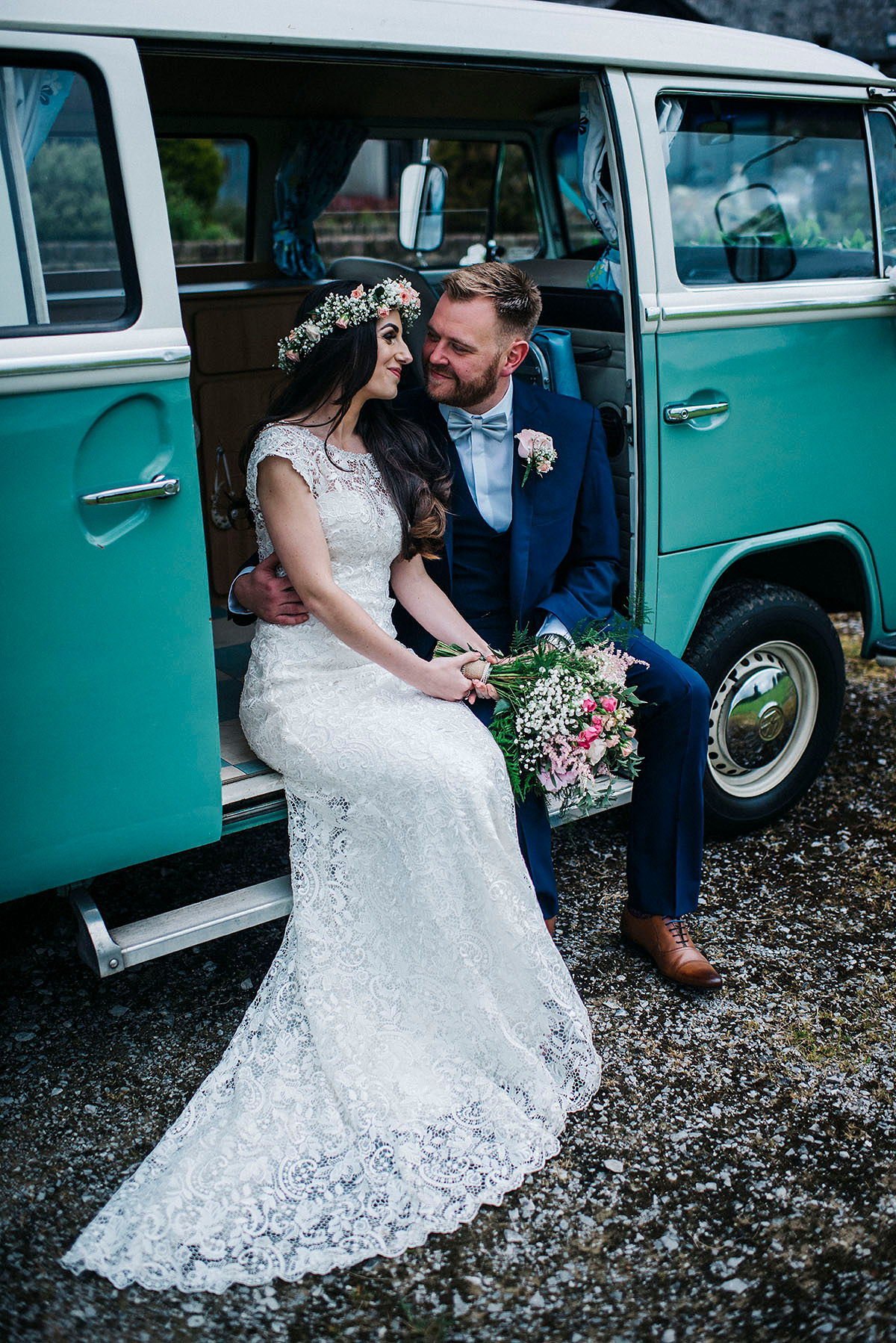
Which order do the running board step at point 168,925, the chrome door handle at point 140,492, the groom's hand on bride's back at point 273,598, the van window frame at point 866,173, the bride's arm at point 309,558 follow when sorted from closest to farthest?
the chrome door handle at point 140,492, the running board step at point 168,925, the bride's arm at point 309,558, the groom's hand on bride's back at point 273,598, the van window frame at point 866,173

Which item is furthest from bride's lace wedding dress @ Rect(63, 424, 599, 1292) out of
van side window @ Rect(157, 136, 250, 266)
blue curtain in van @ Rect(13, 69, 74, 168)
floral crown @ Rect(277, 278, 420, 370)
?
van side window @ Rect(157, 136, 250, 266)

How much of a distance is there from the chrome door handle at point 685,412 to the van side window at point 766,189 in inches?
14.6

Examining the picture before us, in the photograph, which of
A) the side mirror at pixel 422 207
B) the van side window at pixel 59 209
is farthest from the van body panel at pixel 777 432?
the side mirror at pixel 422 207

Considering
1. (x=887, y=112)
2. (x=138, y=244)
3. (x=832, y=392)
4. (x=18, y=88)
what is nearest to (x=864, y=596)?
(x=832, y=392)

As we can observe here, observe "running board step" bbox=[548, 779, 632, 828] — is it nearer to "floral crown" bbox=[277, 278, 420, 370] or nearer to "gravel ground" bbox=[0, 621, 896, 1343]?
"gravel ground" bbox=[0, 621, 896, 1343]

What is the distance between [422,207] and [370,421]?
6.92ft

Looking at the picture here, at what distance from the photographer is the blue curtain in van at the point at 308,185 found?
452cm

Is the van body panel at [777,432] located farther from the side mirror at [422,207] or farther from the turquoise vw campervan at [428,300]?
the side mirror at [422,207]

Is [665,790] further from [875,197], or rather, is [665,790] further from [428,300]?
[875,197]

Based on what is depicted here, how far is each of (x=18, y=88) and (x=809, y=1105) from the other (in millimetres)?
2838

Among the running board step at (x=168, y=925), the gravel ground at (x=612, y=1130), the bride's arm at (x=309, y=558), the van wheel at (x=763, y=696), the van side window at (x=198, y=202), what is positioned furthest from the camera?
the van side window at (x=198, y=202)

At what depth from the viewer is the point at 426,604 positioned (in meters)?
3.17

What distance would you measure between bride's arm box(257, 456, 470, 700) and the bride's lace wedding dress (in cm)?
4

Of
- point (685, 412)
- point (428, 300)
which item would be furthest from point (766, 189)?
point (428, 300)
